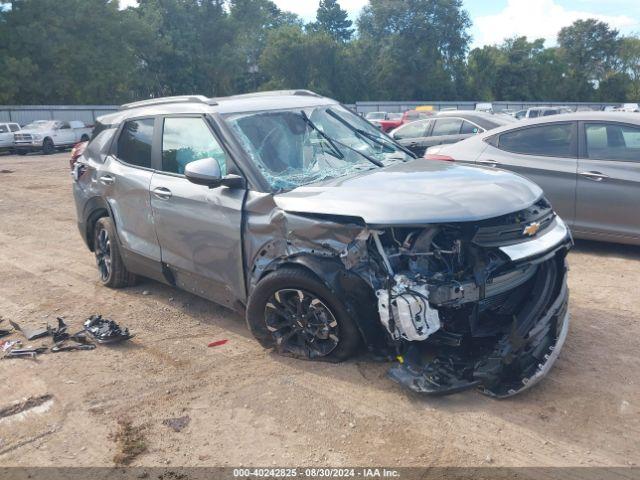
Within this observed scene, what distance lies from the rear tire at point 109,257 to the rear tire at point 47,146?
2432 centimetres

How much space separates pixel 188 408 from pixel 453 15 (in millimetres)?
79074

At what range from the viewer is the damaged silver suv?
3.54m

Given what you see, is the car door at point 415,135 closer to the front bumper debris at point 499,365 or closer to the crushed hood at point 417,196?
the crushed hood at point 417,196

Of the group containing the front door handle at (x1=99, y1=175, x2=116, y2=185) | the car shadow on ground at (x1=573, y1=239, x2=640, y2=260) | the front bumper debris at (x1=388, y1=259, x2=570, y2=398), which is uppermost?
the front door handle at (x1=99, y1=175, x2=116, y2=185)

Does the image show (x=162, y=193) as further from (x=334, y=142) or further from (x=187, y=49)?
(x=187, y=49)

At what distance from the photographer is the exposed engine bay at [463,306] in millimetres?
3479

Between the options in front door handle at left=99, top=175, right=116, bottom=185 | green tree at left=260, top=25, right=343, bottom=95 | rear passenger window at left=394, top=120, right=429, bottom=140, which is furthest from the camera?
green tree at left=260, top=25, right=343, bottom=95

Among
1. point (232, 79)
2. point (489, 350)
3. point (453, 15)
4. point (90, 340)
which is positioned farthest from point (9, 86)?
point (453, 15)

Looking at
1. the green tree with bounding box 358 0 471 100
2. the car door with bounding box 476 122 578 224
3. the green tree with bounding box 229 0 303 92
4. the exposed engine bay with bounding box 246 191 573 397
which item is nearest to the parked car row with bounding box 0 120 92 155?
the car door with bounding box 476 122 578 224

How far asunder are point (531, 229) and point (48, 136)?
28.4 m

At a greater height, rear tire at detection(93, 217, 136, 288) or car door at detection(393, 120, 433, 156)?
car door at detection(393, 120, 433, 156)

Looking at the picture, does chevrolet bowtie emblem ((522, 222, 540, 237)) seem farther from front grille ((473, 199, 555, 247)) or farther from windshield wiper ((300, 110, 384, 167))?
windshield wiper ((300, 110, 384, 167))

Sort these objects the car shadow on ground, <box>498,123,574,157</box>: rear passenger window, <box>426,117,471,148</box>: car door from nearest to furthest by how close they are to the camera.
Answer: the car shadow on ground < <box>498,123,574,157</box>: rear passenger window < <box>426,117,471,148</box>: car door

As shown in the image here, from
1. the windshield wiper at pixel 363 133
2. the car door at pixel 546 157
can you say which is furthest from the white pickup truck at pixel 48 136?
the windshield wiper at pixel 363 133
